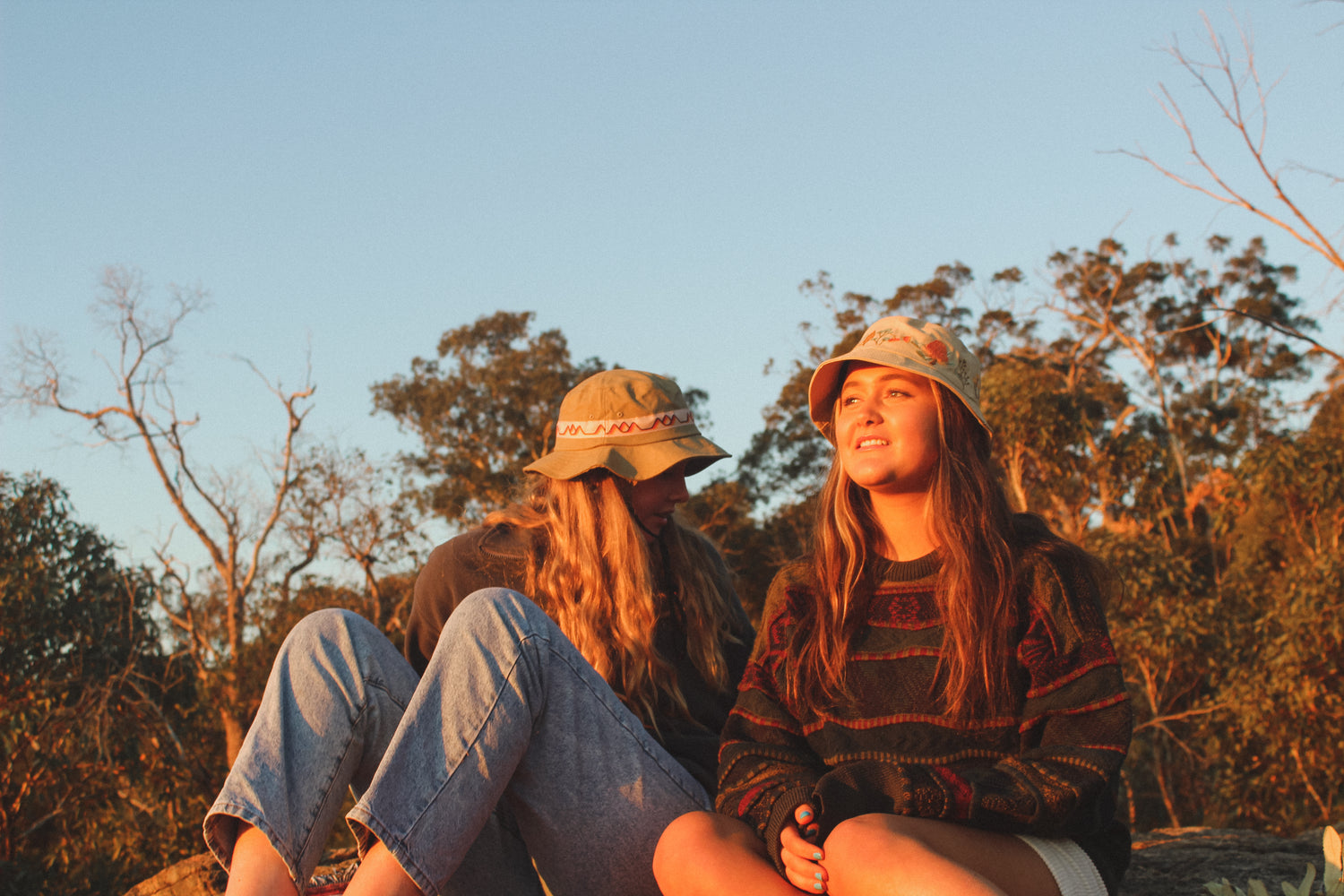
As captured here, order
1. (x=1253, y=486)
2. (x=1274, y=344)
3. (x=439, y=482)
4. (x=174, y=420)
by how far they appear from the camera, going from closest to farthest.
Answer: (x=1253, y=486) < (x=174, y=420) < (x=439, y=482) < (x=1274, y=344)

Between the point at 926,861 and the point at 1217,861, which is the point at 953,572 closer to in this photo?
the point at 926,861

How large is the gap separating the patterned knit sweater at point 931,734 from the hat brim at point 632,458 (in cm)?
50

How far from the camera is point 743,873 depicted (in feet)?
5.39

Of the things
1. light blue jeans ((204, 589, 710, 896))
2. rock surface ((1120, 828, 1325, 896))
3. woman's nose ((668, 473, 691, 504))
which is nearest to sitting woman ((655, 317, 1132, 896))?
light blue jeans ((204, 589, 710, 896))

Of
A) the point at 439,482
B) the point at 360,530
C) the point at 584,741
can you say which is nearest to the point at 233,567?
the point at 360,530

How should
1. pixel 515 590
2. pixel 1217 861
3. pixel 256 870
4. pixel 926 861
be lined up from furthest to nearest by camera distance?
pixel 1217 861 < pixel 515 590 < pixel 256 870 < pixel 926 861

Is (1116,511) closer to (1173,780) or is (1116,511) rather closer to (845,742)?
(1173,780)

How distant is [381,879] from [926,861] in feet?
2.86

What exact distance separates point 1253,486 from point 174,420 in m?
14.1

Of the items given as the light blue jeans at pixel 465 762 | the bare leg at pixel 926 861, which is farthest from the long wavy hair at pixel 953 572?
the light blue jeans at pixel 465 762

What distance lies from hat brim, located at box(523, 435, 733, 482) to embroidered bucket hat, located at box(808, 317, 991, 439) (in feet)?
1.56

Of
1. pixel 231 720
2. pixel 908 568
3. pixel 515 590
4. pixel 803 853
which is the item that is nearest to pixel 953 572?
pixel 908 568

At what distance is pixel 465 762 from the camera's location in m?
1.80

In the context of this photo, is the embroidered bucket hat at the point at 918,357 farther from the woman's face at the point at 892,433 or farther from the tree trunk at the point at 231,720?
the tree trunk at the point at 231,720
